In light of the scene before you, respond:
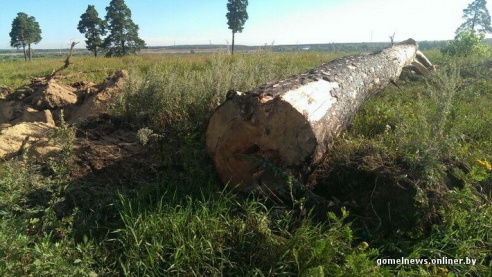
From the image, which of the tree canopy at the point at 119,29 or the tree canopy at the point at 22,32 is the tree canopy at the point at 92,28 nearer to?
the tree canopy at the point at 119,29

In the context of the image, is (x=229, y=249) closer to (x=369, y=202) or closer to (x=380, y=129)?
(x=369, y=202)

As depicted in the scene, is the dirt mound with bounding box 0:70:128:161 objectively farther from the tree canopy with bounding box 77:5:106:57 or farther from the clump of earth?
the tree canopy with bounding box 77:5:106:57

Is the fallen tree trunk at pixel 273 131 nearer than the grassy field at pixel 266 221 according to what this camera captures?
No

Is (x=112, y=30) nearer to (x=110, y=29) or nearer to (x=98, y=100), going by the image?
(x=110, y=29)

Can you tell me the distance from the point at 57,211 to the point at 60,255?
68cm

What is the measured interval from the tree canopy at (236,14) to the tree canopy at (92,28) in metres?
15.3

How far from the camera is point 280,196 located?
280 centimetres

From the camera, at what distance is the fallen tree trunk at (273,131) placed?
8.80 ft

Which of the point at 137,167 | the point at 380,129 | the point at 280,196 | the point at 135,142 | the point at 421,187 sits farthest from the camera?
the point at 380,129

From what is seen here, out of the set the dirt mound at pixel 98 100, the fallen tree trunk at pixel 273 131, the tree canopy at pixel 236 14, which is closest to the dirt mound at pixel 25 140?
Answer: the dirt mound at pixel 98 100

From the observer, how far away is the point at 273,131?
2.72 meters

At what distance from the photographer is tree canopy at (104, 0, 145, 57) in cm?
4089

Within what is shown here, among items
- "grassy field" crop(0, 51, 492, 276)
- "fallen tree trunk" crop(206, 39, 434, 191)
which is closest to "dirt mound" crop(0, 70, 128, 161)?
"grassy field" crop(0, 51, 492, 276)

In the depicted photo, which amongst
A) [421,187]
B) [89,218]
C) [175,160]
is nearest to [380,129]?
[421,187]
